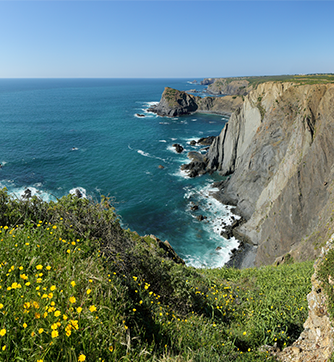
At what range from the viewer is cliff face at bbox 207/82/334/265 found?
22330mm

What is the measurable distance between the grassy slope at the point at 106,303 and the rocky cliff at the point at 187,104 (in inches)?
4171

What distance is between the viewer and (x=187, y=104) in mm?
115875

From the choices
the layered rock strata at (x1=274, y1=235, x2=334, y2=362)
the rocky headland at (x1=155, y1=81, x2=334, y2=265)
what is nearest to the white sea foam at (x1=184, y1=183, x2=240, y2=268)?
the rocky headland at (x1=155, y1=81, x2=334, y2=265)

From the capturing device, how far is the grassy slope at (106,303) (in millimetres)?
3152

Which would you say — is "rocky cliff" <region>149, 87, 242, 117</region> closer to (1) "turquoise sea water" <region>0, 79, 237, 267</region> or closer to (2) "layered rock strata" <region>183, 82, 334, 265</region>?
(1) "turquoise sea water" <region>0, 79, 237, 267</region>

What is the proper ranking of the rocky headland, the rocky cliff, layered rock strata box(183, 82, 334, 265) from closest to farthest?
layered rock strata box(183, 82, 334, 265), the rocky headland, the rocky cliff

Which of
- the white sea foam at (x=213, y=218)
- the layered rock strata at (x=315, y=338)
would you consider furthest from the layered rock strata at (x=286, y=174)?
the layered rock strata at (x=315, y=338)

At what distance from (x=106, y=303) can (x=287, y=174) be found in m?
29.9

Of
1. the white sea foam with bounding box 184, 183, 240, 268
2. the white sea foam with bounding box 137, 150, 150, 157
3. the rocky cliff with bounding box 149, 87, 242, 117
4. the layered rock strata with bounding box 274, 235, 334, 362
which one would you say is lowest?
the white sea foam with bounding box 184, 183, 240, 268

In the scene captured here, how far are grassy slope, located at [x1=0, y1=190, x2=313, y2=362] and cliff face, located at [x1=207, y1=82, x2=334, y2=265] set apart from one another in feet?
40.5

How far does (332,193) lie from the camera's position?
791 inches

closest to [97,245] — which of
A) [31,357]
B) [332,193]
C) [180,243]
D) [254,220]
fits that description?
[31,357]

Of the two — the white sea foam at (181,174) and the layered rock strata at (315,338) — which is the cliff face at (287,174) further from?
the layered rock strata at (315,338)

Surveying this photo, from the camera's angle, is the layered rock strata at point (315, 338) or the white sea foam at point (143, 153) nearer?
the layered rock strata at point (315, 338)
